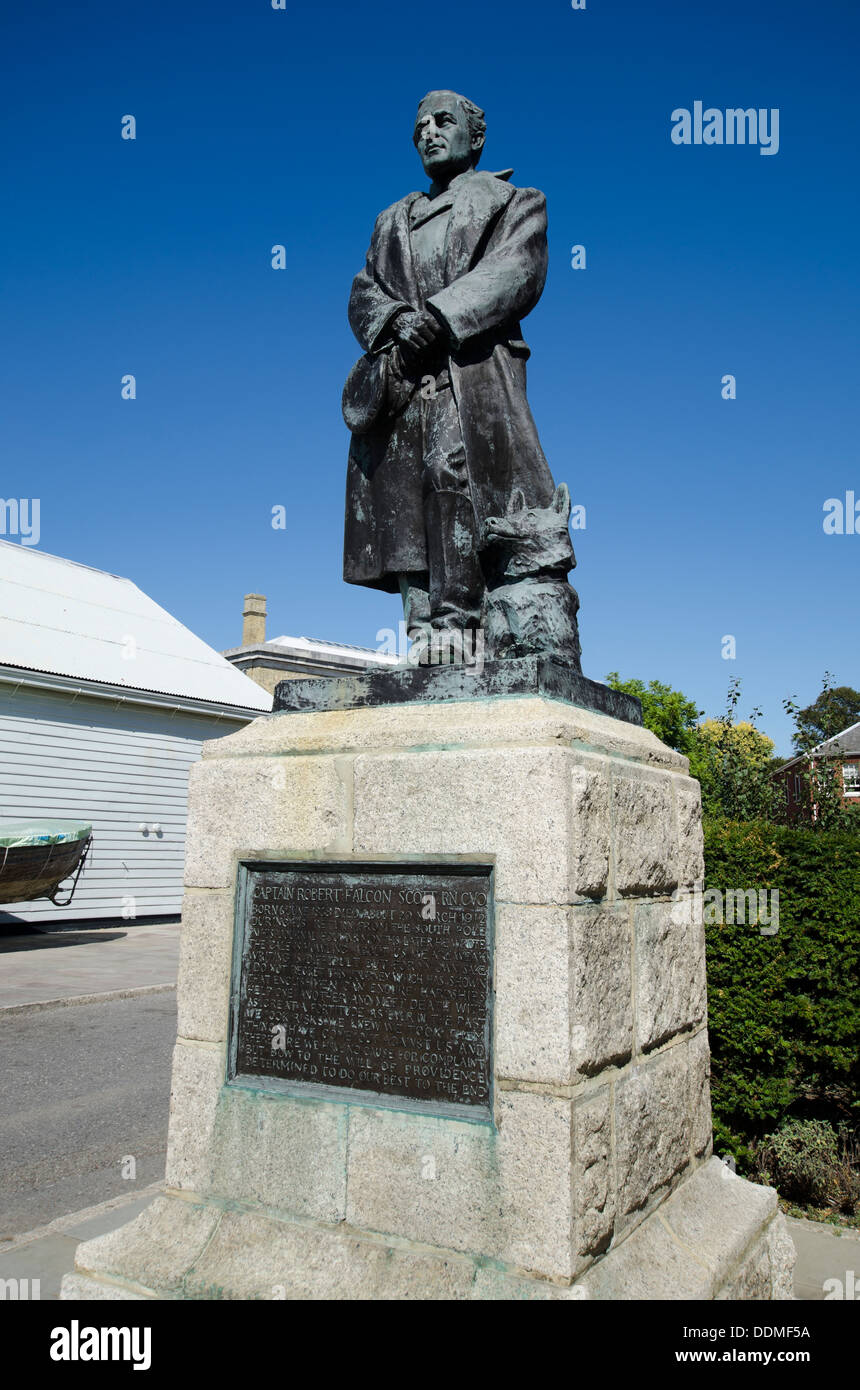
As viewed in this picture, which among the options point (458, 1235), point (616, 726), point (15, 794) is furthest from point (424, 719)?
point (15, 794)

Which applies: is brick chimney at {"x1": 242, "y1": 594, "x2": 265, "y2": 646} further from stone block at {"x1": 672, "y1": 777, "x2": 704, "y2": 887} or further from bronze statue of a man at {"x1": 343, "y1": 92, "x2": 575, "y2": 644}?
stone block at {"x1": 672, "y1": 777, "x2": 704, "y2": 887}

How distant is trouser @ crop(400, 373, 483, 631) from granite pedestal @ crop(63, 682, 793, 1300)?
536mm

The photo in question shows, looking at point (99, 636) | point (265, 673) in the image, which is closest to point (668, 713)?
point (265, 673)

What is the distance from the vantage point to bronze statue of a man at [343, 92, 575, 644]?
3.65m

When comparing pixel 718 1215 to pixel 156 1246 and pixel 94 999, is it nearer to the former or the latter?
pixel 156 1246

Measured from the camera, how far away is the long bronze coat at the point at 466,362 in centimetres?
365

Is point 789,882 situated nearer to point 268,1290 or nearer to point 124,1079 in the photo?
point 268,1290

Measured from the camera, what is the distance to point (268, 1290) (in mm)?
2840

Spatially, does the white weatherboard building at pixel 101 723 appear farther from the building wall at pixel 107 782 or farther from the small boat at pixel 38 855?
the small boat at pixel 38 855

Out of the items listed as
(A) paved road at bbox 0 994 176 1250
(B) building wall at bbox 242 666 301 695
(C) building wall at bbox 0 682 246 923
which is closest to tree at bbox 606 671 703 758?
(B) building wall at bbox 242 666 301 695

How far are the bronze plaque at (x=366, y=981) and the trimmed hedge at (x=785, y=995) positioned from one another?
2827 mm

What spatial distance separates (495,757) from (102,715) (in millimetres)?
15221

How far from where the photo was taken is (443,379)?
148 inches

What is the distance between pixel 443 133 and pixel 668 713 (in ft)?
105
